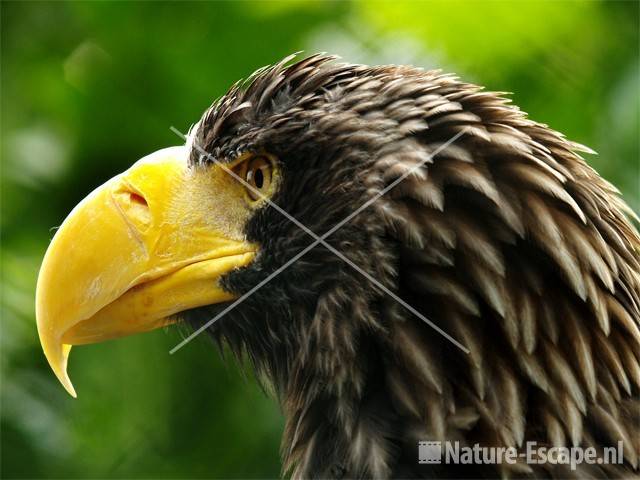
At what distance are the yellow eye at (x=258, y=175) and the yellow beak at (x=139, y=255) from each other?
5 centimetres

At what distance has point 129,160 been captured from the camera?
5.27m

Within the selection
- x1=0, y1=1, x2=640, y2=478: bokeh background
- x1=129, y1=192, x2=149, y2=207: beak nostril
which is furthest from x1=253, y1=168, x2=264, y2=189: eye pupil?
x1=0, y1=1, x2=640, y2=478: bokeh background

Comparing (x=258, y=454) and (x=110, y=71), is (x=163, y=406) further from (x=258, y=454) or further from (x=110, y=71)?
(x=110, y=71)

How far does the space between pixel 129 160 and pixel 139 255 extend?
109 inches

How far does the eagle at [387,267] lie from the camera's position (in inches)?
90.6

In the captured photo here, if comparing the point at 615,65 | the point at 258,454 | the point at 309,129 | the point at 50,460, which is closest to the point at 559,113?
the point at 615,65

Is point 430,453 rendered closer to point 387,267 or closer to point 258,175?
point 387,267

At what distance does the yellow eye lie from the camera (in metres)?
2.55

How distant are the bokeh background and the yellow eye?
6.80ft

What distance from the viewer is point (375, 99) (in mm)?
2479

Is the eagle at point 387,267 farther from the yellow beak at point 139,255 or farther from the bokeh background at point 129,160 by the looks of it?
the bokeh background at point 129,160

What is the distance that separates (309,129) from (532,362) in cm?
67
